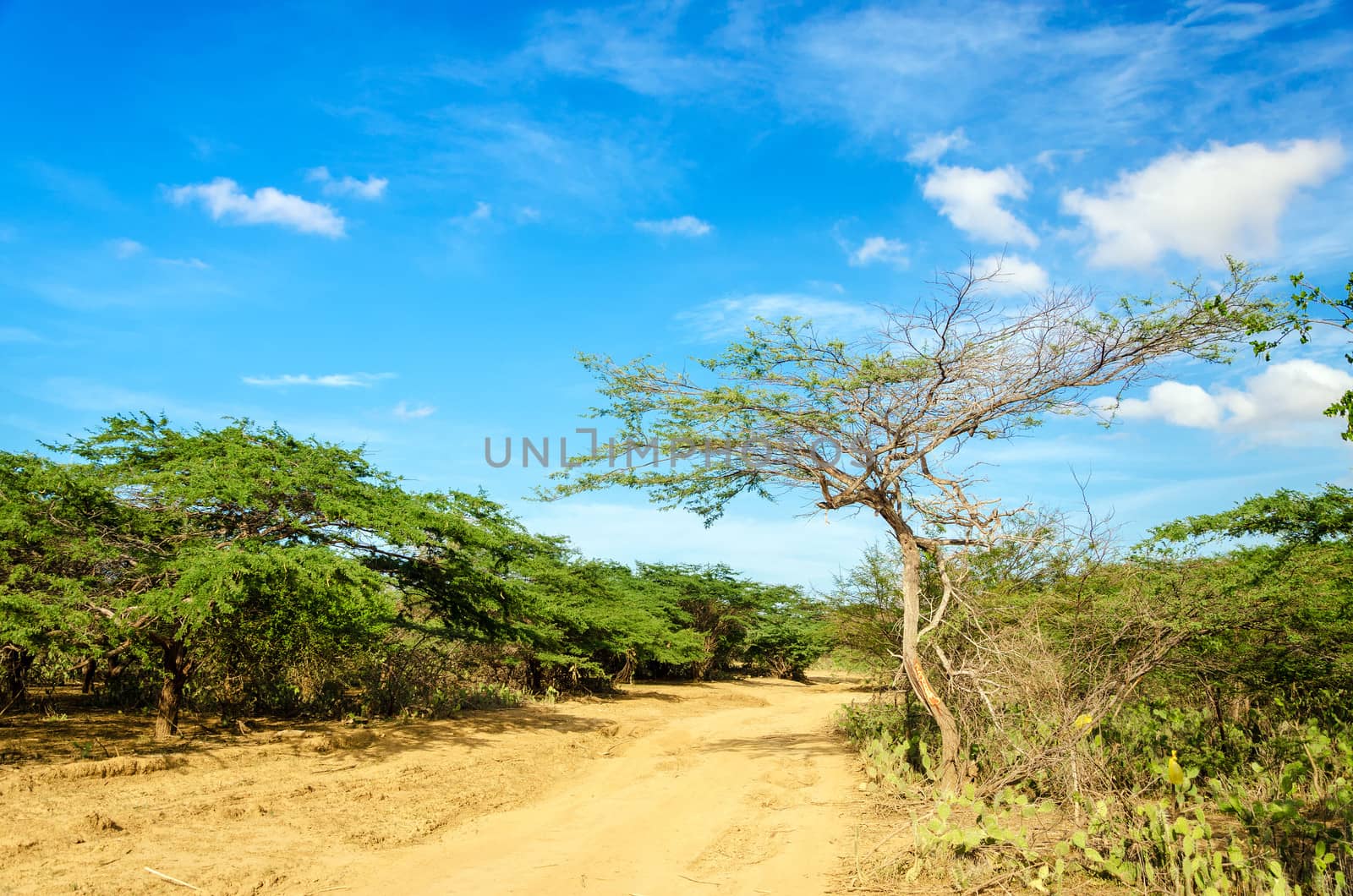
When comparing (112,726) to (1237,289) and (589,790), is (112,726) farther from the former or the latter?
(1237,289)

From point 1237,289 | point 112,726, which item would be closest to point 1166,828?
point 1237,289

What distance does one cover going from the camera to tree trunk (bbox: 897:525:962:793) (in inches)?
355

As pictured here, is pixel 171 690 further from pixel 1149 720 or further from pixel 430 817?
pixel 1149 720

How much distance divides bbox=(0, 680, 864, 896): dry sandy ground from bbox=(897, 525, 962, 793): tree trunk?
3.76 ft

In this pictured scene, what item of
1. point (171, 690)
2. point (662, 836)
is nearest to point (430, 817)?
point (662, 836)

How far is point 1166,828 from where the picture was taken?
5.91 meters

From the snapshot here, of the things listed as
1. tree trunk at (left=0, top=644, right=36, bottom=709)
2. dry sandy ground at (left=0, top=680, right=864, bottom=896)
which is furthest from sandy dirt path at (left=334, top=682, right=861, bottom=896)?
tree trunk at (left=0, top=644, right=36, bottom=709)

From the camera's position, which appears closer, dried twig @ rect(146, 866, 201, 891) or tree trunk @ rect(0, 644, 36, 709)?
dried twig @ rect(146, 866, 201, 891)

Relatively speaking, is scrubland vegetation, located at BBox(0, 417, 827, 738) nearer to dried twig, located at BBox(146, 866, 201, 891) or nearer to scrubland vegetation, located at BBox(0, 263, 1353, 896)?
scrubland vegetation, located at BBox(0, 263, 1353, 896)

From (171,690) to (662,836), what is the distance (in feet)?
27.3

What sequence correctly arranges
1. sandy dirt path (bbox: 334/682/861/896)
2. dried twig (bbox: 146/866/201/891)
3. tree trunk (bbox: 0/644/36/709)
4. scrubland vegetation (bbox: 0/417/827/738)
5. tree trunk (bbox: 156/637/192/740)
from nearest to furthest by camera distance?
dried twig (bbox: 146/866/201/891) < sandy dirt path (bbox: 334/682/861/896) < scrubland vegetation (bbox: 0/417/827/738) < tree trunk (bbox: 0/644/36/709) < tree trunk (bbox: 156/637/192/740)

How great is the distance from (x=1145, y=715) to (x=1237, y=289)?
5.29 metres

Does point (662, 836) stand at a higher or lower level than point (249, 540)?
lower

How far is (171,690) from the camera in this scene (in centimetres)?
1195
